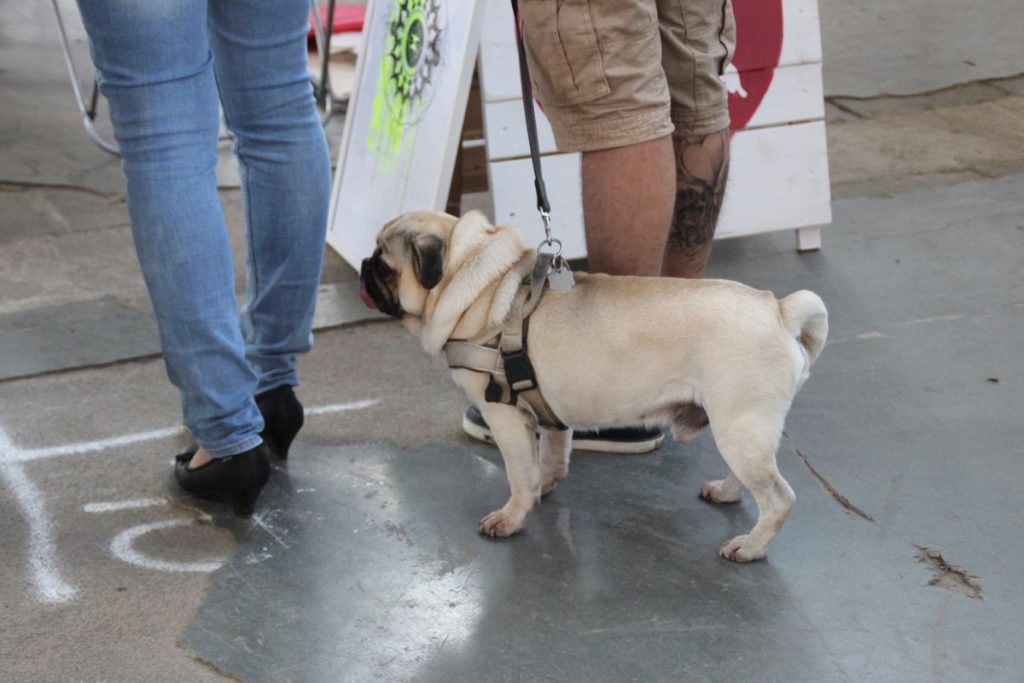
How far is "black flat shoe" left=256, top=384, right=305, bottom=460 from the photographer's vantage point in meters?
2.84

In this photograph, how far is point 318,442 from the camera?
118 inches

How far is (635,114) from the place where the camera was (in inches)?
103

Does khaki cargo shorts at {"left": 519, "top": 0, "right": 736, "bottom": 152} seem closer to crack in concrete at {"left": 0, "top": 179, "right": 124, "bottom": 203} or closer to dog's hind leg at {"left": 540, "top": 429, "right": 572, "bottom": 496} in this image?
dog's hind leg at {"left": 540, "top": 429, "right": 572, "bottom": 496}

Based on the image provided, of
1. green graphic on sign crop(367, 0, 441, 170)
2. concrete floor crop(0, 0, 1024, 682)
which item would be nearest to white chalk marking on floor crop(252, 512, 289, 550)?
concrete floor crop(0, 0, 1024, 682)

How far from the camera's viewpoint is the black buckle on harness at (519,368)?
8.14 feet

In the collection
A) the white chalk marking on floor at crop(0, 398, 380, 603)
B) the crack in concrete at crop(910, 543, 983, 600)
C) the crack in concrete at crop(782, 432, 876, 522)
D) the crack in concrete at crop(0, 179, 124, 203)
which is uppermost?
the crack in concrete at crop(0, 179, 124, 203)

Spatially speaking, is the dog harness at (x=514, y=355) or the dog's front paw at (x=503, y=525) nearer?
the dog harness at (x=514, y=355)

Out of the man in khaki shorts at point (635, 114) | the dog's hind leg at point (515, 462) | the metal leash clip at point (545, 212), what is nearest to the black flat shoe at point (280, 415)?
the man in khaki shorts at point (635, 114)

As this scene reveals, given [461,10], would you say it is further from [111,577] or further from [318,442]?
[111,577]

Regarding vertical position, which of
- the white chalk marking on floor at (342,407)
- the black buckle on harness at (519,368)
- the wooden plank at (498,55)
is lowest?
the white chalk marking on floor at (342,407)

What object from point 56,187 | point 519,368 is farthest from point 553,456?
point 56,187

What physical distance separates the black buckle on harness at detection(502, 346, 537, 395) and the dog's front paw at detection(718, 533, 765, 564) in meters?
0.52

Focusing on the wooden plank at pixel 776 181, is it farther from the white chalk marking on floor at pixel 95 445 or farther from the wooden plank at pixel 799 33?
the white chalk marking on floor at pixel 95 445

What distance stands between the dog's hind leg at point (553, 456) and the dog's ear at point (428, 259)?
0.46 metres
